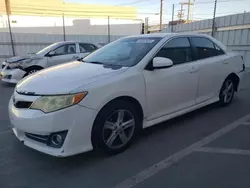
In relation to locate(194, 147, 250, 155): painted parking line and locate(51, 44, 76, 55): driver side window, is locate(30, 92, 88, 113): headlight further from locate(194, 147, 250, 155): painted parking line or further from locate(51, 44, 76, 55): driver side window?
locate(51, 44, 76, 55): driver side window

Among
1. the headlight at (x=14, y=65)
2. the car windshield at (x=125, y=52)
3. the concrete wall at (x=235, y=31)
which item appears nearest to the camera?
the car windshield at (x=125, y=52)

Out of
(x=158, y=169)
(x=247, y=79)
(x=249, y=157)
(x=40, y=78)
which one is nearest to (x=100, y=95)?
(x=40, y=78)

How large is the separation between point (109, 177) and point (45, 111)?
1.04 meters

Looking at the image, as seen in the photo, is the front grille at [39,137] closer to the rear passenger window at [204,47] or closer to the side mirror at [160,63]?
the side mirror at [160,63]

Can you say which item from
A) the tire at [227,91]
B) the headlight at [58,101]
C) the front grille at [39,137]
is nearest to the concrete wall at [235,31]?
the tire at [227,91]

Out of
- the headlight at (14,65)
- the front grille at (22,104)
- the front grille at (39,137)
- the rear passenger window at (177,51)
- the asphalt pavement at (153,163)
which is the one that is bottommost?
the asphalt pavement at (153,163)

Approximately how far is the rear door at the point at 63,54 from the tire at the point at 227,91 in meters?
5.54

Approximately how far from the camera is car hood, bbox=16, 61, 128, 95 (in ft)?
8.54

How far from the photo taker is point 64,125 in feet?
8.12

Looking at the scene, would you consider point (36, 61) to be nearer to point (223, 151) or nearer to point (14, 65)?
point (14, 65)

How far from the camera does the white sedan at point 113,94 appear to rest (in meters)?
2.52

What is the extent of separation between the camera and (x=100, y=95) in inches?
105

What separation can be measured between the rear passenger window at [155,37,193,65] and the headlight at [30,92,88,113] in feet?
4.91

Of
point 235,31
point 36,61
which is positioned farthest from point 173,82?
point 235,31
